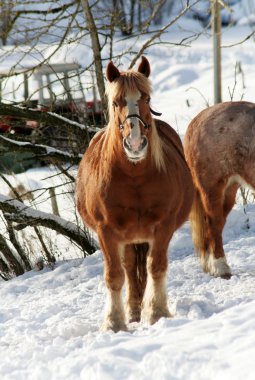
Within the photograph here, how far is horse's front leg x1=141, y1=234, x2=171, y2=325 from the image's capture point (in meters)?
4.33

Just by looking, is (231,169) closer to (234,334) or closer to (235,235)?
(235,235)

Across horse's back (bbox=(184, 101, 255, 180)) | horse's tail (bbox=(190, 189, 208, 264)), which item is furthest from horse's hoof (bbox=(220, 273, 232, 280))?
horse's back (bbox=(184, 101, 255, 180))

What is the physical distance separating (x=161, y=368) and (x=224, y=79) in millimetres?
23893

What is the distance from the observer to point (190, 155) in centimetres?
Result: 601

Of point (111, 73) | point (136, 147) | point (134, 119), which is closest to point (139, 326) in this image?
point (136, 147)

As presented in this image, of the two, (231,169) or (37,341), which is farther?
(231,169)

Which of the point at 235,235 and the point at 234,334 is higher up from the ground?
the point at 234,334

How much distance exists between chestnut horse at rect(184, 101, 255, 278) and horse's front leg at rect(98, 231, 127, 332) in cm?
177

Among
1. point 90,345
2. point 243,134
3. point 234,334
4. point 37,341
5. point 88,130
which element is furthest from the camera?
point 88,130

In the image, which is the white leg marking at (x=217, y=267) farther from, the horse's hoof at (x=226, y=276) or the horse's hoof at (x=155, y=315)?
the horse's hoof at (x=155, y=315)

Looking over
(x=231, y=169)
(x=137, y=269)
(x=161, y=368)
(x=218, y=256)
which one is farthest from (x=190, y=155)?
(x=161, y=368)

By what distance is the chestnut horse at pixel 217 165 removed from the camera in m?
5.72

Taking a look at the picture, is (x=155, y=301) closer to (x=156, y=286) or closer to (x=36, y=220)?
(x=156, y=286)

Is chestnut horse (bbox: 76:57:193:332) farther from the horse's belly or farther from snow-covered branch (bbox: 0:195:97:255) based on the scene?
snow-covered branch (bbox: 0:195:97:255)
